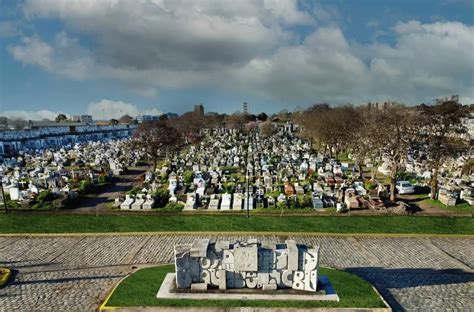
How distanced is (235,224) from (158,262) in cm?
584

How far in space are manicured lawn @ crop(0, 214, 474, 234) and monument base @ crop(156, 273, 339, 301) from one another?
722 cm

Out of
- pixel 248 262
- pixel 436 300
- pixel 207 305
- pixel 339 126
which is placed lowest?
pixel 436 300

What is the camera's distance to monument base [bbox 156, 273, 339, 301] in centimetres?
1042

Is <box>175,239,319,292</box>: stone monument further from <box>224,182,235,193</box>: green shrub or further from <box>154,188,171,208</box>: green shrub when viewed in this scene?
<box>224,182,235,193</box>: green shrub

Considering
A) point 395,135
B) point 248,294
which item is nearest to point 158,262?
point 248,294

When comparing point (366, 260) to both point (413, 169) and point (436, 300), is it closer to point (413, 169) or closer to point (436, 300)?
point (436, 300)

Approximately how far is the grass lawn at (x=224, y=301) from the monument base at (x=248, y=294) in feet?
0.54

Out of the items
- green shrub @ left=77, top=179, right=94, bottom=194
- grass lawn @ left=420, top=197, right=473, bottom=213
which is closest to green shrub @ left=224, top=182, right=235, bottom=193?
green shrub @ left=77, top=179, right=94, bottom=194

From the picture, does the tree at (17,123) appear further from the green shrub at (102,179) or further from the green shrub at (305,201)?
the green shrub at (305,201)

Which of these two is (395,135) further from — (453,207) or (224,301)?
(224,301)

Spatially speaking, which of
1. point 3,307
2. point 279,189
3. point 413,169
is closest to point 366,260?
point 279,189

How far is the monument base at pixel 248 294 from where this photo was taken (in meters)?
10.4

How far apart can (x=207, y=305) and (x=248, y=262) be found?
1.93 meters

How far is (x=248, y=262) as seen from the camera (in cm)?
1066
